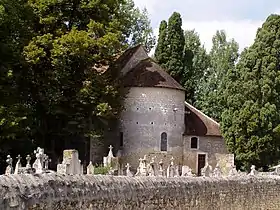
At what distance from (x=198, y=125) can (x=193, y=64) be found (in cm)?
1453

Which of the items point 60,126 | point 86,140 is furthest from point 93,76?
point 86,140

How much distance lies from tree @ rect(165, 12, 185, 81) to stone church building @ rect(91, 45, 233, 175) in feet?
20.0

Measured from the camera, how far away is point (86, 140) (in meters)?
40.8

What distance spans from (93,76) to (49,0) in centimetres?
508

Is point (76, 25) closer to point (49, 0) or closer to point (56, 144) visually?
point (49, 0)

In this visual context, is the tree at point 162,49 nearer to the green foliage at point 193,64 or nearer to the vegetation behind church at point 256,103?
the green foliage at point 193,64

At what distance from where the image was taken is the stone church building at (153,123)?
4059 cm

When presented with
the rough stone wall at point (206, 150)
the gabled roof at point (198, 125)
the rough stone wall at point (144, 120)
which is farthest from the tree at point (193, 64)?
the rough stone wall at point (144, 120)

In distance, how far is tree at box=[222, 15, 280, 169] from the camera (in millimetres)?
39000

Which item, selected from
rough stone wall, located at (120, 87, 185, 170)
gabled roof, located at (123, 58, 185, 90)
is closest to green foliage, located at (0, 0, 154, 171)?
rough stone wall, located at (120, 87, 185, 170)

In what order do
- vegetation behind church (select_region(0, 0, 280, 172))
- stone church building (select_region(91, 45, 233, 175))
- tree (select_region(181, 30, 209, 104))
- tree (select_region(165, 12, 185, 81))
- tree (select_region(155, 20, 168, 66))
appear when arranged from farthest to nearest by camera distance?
tree (select_region(181, 30, 209, 104)), tree (select_region(155, 20, 168, 66)), tree (select_region(165, 12, 185, 81)), stone church building (select_region(91, 45, 233, 175)), vegetation behind church (select_region(0, 0, 280, 172))

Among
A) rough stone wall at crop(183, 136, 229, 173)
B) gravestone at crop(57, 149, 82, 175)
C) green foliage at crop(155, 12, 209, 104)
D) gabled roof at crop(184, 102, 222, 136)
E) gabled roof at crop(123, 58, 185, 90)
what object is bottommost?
gravestone at crop(57, 149, 82, 175)

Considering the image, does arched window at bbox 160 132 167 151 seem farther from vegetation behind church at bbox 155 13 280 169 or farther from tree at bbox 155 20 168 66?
tree at bbox 155 20 168 66

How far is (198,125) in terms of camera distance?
44156mm
